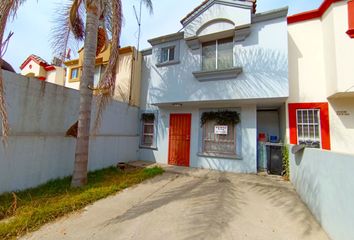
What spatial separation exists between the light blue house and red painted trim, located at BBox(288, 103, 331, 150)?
1.77 feet

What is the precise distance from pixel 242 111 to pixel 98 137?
20.3ft

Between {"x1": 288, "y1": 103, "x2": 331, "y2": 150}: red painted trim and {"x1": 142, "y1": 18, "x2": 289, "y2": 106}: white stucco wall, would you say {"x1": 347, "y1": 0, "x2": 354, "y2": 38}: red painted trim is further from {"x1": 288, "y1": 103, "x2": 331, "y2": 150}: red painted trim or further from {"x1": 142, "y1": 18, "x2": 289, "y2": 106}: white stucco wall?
{"x1": 288, "y1": 103, "x2": 331, "y2": 150}: red painted trim

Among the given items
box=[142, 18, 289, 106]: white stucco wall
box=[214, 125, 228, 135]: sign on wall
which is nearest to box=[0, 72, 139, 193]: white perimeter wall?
box=[142, 18, 289, 106]: white stucco wall

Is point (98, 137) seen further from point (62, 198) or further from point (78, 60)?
point (78, 60)

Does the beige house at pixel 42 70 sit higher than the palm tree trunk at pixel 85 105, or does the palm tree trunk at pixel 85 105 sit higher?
the beige house at pixel 42 70

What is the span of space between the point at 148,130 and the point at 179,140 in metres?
2.00

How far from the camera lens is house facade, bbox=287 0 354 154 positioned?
6.03 m

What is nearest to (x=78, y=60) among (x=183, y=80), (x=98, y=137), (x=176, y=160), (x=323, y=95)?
(x=98, y=137)

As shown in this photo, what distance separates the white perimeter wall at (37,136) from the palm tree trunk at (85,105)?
3.44 feet

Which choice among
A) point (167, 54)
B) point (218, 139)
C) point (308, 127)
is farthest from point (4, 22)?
point (308, 127)

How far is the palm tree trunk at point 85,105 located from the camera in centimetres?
509

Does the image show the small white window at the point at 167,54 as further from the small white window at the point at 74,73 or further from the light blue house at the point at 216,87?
the small white window at the point at 74,73

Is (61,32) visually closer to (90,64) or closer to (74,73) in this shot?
(90,64)

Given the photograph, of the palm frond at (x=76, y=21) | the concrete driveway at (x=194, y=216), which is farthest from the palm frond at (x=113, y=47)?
the concrete driveway at (x=194, y=216)
